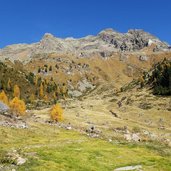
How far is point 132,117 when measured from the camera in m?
196

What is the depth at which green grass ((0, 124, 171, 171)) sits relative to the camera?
44.2m

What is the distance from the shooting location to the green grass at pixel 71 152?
1741 inches

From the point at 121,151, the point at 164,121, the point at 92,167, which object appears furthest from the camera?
the point at 164,121

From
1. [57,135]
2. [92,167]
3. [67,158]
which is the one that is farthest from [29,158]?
[57,135]

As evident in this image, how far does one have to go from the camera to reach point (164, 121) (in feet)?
602

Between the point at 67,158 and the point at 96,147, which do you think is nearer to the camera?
the point at 67,158

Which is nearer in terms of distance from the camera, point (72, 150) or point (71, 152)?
point (71, 152)

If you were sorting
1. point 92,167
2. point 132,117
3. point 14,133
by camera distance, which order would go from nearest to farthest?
point 92,167, point 14,133, point 132,117

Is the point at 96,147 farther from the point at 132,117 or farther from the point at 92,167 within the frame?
the point at 132,117

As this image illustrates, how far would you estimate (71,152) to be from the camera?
2012 inches

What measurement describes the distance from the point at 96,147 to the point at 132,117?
14021cm

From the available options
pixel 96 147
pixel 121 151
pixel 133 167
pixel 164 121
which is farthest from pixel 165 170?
pixel 164 121

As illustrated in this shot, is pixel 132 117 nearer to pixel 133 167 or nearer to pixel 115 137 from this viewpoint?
pixel 115 137

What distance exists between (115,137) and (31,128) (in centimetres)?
1737
